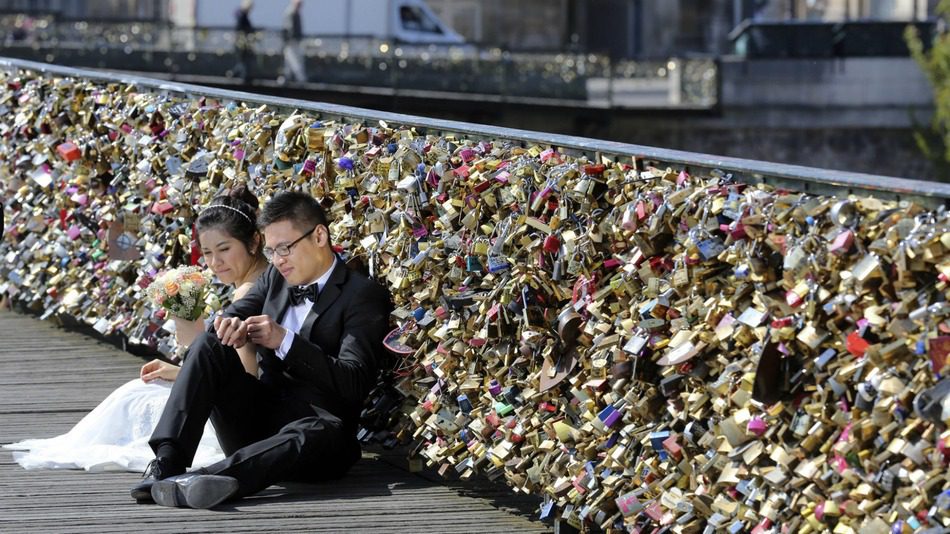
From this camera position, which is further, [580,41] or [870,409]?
[580,41]

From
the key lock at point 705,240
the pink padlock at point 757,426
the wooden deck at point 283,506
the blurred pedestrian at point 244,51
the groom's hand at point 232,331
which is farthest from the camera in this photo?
the blurred pedestrian at point 244,51

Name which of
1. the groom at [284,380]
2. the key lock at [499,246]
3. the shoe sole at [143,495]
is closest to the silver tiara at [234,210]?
the groom at [284,380]

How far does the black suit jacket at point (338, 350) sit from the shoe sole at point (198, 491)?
1.97 feet

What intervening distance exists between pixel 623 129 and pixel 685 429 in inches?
1213

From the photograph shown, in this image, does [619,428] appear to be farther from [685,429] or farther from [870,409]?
[870,409]

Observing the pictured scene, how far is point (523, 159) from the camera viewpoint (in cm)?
647

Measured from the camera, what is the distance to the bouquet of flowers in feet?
25.7

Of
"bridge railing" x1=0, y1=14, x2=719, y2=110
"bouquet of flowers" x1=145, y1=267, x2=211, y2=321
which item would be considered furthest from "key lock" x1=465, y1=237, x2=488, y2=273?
"bridge railing" x1=0, y1=14, x2=719, y2=110

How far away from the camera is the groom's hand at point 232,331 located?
7.06m

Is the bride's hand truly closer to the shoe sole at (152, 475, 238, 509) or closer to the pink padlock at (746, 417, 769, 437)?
the shoe sole at (152, 475, 238, 509)

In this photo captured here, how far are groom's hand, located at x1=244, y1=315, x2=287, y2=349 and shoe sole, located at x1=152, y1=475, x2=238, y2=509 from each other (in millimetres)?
616

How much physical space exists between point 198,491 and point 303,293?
1.03 m

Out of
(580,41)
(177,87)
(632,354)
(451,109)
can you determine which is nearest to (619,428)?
(632,354)

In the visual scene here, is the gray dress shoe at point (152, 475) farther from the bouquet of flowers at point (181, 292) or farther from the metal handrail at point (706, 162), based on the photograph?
the metal handrail at point (706, 162)
